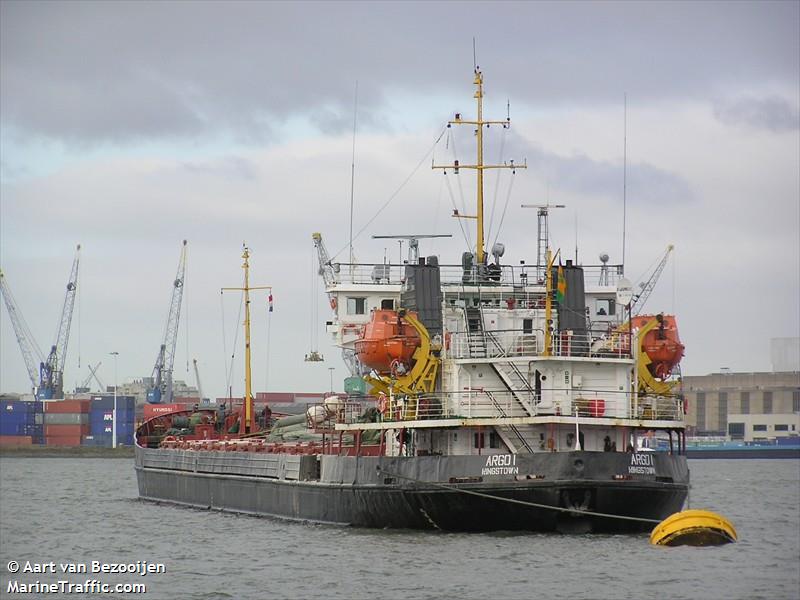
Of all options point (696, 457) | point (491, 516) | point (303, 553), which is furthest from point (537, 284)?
point (696, 457)

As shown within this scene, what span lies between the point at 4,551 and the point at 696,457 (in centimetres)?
11559

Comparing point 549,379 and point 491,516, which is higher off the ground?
point 549,379

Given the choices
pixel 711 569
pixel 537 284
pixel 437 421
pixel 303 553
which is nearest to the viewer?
pixel 711 569

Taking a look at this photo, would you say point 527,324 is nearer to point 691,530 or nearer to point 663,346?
point 663,346

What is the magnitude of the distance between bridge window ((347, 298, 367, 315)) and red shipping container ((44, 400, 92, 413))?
11103cm

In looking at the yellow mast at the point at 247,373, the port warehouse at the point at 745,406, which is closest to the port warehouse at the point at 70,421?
the port warehouse at the point at 745,406

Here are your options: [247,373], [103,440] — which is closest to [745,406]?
[103,440]

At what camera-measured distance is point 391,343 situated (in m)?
38.1

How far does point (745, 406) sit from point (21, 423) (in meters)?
82.6

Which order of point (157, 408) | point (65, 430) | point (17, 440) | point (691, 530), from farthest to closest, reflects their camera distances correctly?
point (65, 430), point (17, 440), point (157, 408), point (691, 530)

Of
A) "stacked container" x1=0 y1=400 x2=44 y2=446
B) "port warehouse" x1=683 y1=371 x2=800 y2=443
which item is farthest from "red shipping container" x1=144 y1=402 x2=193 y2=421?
"port warehouse" x1=683 y1=371 x2=800 y2=443

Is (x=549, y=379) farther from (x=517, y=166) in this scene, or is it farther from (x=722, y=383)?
(x=722, y=383)

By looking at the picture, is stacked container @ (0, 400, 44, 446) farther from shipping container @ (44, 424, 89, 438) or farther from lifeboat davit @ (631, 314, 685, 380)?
lifeboat davit @ (631, 314, 685, 380)

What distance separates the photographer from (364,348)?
38.6m
